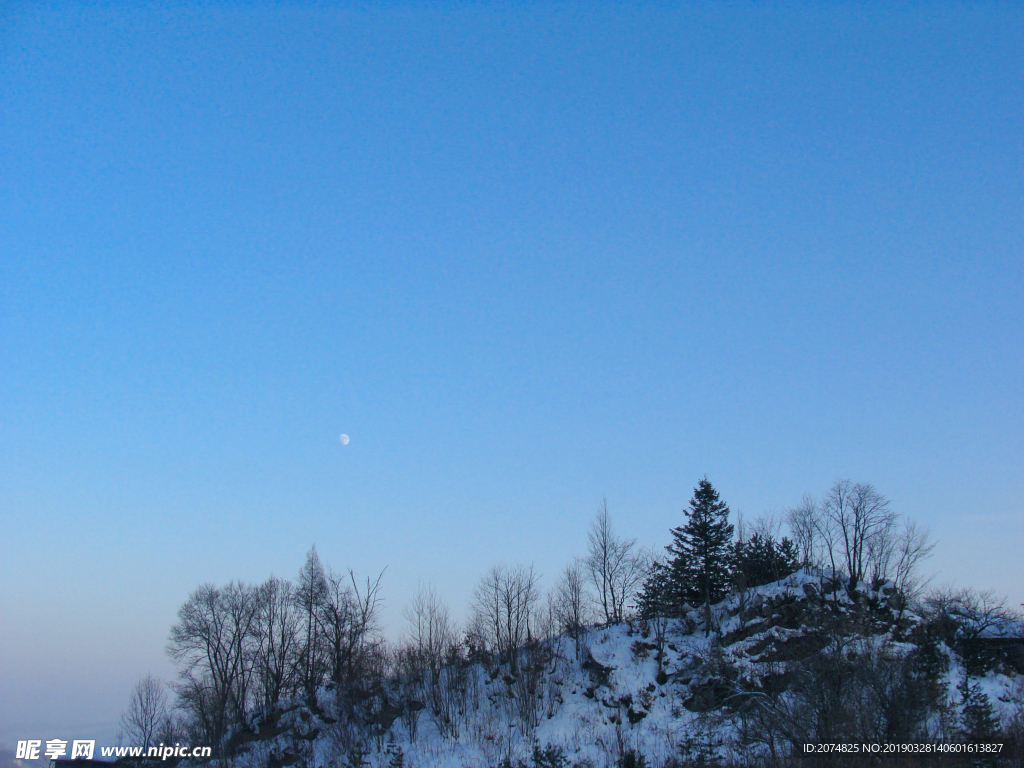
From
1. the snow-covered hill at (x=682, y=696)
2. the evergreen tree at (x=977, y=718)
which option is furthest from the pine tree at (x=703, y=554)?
the evergreen tree at (x=977, y=718)

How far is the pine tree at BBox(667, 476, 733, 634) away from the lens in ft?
200

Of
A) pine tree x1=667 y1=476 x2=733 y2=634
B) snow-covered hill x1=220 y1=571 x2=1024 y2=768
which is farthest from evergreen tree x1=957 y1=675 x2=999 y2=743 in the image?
pine tree x1=667 y1=476 x2=733 y2=634

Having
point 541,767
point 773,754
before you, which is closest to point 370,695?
point 541,767

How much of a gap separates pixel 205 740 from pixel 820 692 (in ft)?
156

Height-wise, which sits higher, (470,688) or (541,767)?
(470,688)

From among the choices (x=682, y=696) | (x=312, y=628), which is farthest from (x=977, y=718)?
(x=312, y=628)

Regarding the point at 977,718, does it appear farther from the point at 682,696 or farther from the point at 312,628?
the point at 312,628

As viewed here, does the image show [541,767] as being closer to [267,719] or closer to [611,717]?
[611,717]

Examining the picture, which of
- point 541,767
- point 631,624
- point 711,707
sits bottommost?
point 541,767

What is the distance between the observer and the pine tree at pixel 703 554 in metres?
60.9

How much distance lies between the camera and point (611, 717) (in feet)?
153

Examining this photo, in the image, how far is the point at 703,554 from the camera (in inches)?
2426

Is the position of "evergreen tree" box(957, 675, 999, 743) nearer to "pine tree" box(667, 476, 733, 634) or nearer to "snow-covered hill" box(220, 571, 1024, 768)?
"snow-covered hill" box(220, 571, 1024, 768)

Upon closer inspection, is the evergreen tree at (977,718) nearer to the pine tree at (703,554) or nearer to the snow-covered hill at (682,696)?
the snow-covered hill at (682,696)
